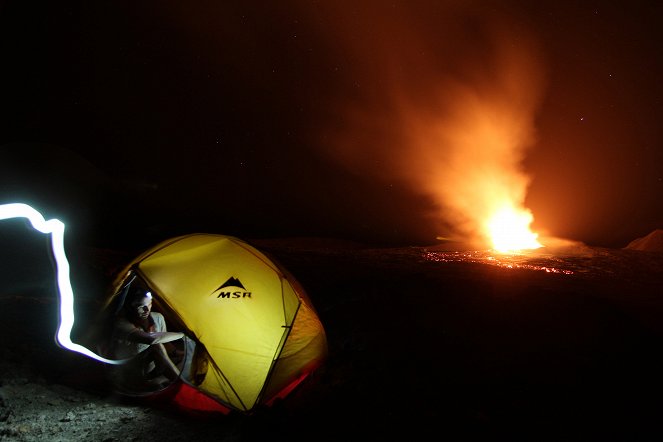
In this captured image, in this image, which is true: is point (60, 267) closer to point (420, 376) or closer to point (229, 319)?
point (229, 319)

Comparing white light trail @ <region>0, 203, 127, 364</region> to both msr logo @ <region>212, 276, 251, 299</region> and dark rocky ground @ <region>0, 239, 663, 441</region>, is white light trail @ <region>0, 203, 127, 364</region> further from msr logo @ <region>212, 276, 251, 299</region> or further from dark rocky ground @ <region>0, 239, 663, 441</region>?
msr logo @ <region>212, 276, 251, 299</region>

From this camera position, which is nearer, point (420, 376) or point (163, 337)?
point (163, 337)

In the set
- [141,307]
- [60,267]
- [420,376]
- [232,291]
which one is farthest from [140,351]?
[420,376]

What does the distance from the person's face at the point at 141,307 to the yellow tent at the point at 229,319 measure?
12.1 inches

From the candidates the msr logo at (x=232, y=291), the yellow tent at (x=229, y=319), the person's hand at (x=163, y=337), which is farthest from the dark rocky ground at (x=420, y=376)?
the msr logo at (x=232, y=291)

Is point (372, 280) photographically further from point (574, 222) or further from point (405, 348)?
point (574, 222)

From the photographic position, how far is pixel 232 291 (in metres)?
6.22

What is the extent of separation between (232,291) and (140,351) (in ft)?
5.25

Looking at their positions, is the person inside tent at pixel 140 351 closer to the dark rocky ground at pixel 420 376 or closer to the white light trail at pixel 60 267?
the dark rocky ground at pixel 420 376

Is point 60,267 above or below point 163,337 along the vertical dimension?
above

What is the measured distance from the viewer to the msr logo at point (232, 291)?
615cm

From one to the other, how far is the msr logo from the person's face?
43.9 inches

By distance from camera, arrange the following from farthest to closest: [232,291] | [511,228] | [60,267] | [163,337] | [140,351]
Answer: [511,228], [232,291], [140,351], [163,337], [60,267]

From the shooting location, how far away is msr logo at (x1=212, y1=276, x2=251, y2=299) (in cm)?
615
